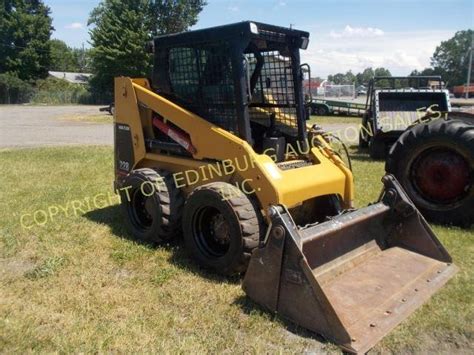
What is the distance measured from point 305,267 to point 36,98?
163ft

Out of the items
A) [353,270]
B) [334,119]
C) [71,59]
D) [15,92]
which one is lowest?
[353,270]

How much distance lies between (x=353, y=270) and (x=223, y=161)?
1.51 meters

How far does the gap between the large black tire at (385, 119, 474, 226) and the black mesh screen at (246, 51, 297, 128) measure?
177cm

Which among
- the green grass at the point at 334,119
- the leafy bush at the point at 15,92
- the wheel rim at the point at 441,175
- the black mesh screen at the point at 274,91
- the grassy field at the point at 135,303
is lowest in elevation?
the grassy field at the point at 135,303

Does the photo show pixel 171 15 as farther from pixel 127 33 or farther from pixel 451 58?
pixel 451 58

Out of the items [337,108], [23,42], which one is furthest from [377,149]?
[23,42]

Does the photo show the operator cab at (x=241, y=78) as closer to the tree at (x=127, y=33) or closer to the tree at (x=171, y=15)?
the tree at (x=127, y=33)

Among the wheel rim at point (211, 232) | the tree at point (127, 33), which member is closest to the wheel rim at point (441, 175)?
the wheel rim at point (211, 232)

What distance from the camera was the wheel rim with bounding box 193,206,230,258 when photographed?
437 centimetres

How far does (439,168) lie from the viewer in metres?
5.77

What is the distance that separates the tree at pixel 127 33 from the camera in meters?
41.3

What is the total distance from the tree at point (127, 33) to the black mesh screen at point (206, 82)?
34.6 m

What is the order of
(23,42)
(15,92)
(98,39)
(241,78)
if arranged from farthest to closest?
(23,42)
(15,92)
(98,39)
(241,78)

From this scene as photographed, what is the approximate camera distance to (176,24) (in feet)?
157
